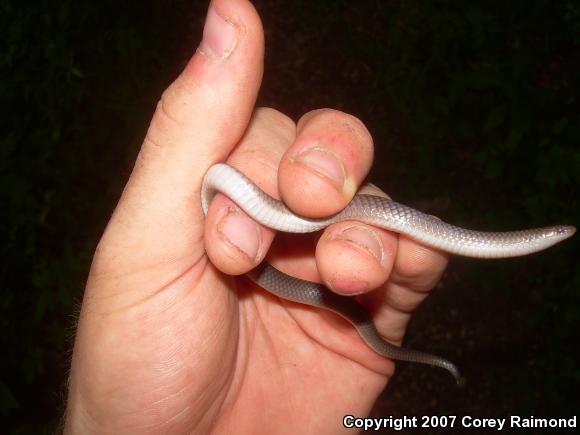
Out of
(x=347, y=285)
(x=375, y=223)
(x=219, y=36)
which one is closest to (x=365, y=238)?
(x=375, y=223)

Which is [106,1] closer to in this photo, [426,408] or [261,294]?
[261,294]

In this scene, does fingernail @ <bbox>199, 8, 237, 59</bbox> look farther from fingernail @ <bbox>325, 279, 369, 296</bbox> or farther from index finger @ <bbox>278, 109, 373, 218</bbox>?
fingernail @ <bbox>325, 279, 369, 296</bbox>

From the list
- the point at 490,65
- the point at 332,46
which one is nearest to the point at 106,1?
the point at 332,46

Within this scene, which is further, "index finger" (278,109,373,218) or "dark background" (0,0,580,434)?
"dark background" (0,0,580,434)

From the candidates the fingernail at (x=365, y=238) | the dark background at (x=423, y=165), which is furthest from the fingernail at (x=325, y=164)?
the dark background at (x=423, y=165)

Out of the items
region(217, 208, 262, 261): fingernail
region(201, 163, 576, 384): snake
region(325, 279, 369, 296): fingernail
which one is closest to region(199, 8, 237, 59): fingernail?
region(201, 163, 576, 384): snake
